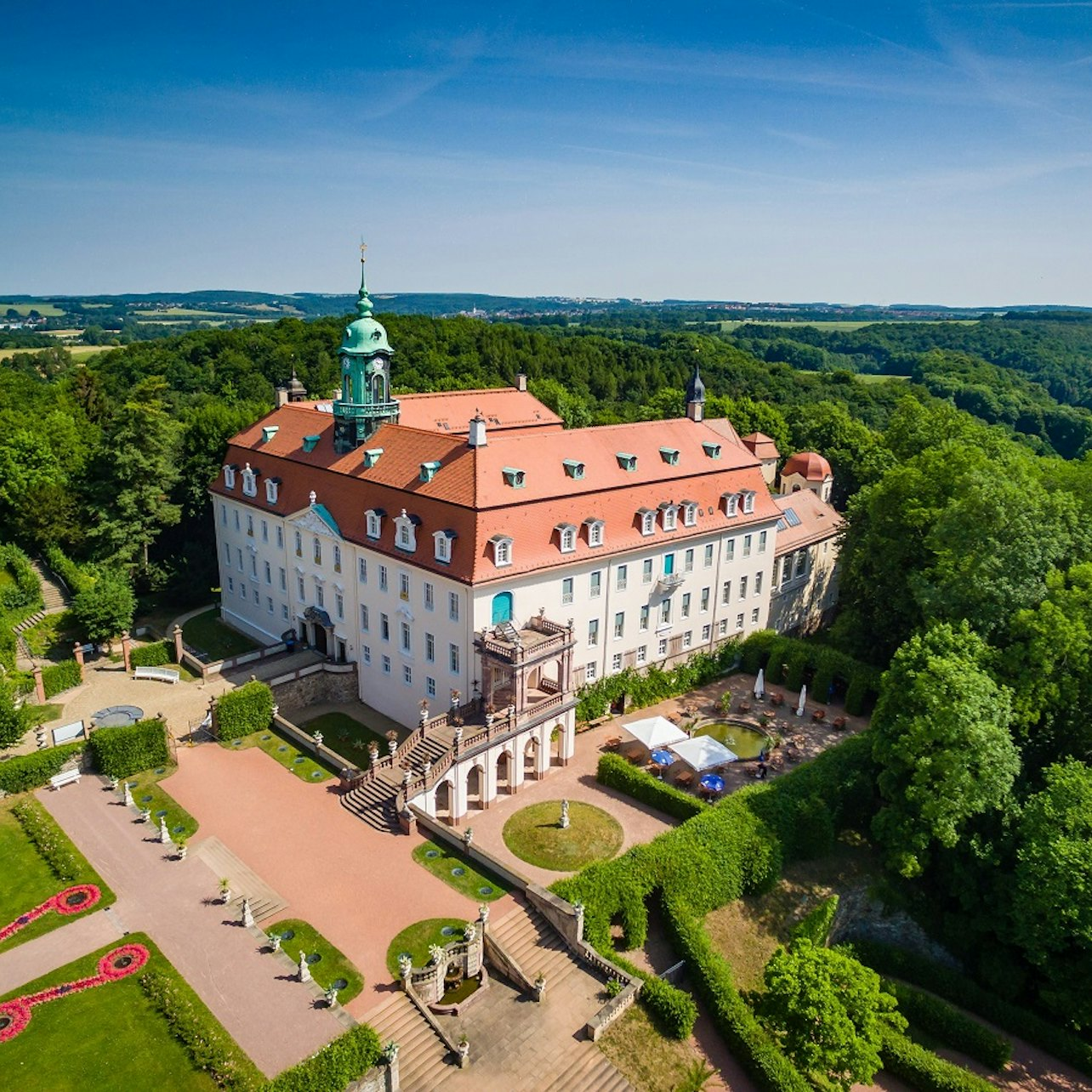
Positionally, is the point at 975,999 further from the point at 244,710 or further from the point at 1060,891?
the point at 244,710

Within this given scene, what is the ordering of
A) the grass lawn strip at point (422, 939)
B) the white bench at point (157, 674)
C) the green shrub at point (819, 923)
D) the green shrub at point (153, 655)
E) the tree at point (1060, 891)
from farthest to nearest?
the green shrub at point (153, 655)
the white bench at point (157, 674)
the green shrub at point (819, 923)
the tree at point (1060, 891)
the grass lawn strip at point (422, 939)

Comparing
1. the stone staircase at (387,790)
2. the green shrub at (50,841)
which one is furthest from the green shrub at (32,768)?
the stone staircase at (387,790)

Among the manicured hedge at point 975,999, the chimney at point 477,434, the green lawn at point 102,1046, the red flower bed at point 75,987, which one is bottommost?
the manicured hedge at point 975,999

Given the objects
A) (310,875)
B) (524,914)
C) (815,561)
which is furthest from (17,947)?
(815,561)

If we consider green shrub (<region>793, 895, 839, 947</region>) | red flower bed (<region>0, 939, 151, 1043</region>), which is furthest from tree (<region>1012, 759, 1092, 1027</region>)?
red flower bed (<region>0, 939, 151, 1043</region>)

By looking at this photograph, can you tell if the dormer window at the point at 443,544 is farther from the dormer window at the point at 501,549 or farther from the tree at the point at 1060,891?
the tree at the point at 1060,891

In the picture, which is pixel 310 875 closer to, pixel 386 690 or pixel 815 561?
pixel 386 690

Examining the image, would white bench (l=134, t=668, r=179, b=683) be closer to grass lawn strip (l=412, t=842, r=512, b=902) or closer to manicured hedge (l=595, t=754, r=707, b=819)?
grass lawn strip (l=412, t=842, r=512, b=902)
